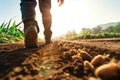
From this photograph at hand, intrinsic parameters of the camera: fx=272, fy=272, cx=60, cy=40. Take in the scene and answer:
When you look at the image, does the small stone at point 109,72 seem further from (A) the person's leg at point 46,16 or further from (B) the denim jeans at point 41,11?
(A) the person's leg at point 46,16

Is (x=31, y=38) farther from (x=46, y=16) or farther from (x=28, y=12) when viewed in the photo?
(x=46, y=16)

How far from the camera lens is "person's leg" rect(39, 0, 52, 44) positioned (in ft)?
15.6

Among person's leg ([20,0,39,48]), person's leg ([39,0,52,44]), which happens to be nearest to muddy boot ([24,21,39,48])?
person's leg ([20,0,39,48])

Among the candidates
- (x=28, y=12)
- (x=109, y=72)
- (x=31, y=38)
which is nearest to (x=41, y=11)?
(x=28, y=12)

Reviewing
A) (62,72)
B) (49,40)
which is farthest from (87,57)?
(49,40)

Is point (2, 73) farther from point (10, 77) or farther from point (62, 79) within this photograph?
point (62, 79)

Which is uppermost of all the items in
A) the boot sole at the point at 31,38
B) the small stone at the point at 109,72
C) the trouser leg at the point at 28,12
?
the trouser leg at the point at 28,12

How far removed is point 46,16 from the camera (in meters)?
4.96

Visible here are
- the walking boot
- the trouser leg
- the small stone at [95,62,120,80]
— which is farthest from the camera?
the trouser leg

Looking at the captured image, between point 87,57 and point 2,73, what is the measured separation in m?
0.80

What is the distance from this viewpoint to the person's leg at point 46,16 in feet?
15.6

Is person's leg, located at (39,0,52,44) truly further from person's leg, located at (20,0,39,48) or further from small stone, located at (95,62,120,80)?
small stone, located at (95,62,120,80)

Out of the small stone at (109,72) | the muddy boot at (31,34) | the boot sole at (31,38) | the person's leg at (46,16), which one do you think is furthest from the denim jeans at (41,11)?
the small stone at (109,72)

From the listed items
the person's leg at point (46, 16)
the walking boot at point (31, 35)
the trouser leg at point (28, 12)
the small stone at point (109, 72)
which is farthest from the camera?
the person's leg at point (46, 16)
